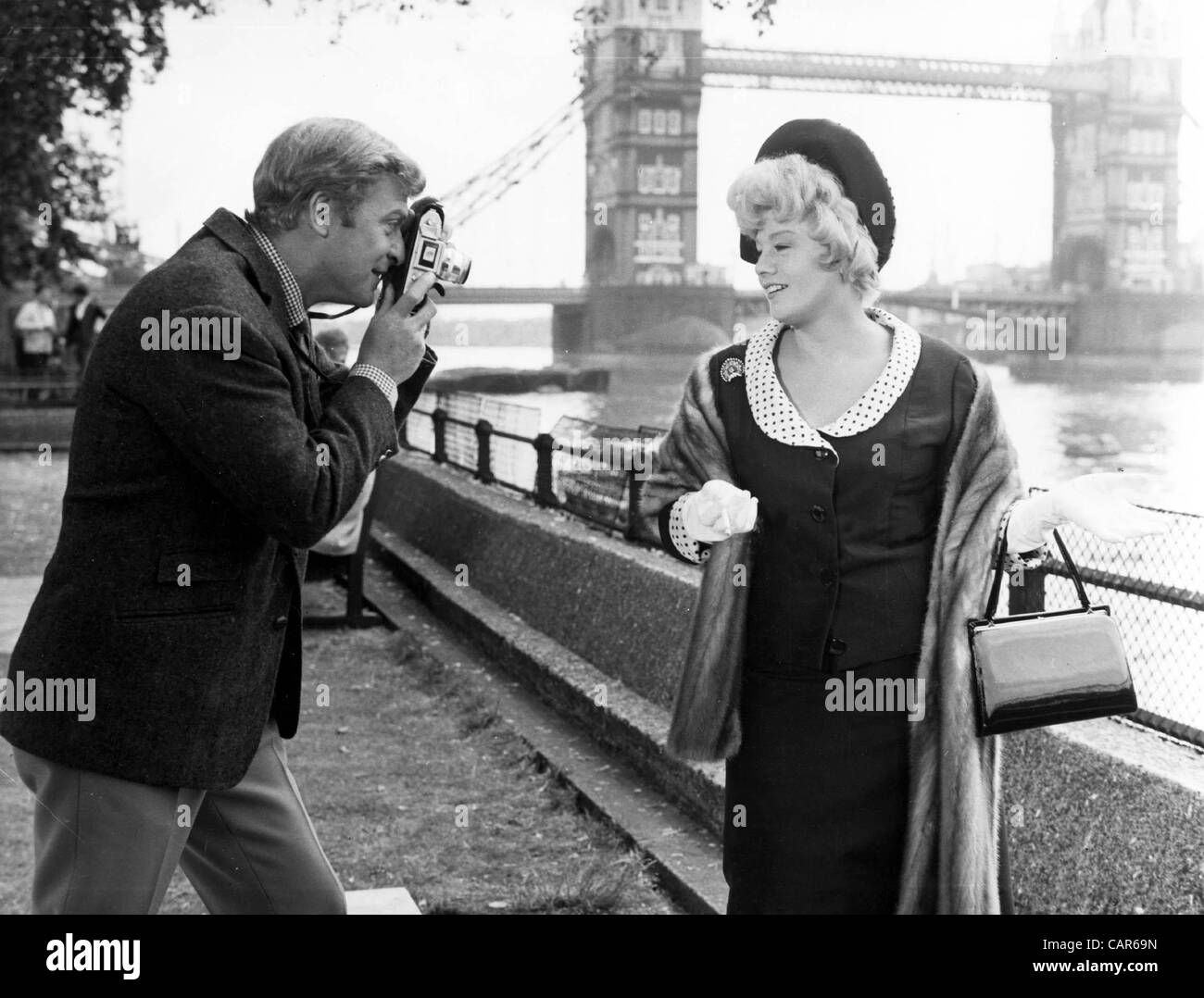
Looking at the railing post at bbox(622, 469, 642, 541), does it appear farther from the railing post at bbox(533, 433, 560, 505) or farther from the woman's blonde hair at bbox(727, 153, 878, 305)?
the woman's blonde hair at bbox(727, 153, 878, 305)

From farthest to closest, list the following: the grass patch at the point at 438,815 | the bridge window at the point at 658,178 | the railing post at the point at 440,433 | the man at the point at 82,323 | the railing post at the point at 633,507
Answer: the man at the point at 82,323
the railing post at the point at 440,433
the railing post at the point at 633,507
the bridge window at the point at 658,178
the grass patch at the point at 438,815

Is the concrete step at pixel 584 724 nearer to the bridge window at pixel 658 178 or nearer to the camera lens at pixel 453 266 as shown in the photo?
the bridge window at pixel 658 178

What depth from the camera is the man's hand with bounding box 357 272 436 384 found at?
2.62m

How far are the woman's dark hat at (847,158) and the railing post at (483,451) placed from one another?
21.9ft

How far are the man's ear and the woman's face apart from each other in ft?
2.47

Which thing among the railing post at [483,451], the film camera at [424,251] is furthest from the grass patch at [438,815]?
the railing post at [483,451]

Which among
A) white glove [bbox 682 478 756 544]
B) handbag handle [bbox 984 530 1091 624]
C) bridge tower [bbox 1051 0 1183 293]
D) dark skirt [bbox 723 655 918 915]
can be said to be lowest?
dark skirt [bbox 723 655 918 915]

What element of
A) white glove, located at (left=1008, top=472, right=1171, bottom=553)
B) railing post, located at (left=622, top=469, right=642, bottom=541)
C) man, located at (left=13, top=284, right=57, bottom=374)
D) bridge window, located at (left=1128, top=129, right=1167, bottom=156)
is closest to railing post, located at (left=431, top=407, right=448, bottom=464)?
railing post, located at (left=622, top=469, right=642, bottom=541)

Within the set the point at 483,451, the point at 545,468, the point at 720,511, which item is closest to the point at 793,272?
the point at 720,511

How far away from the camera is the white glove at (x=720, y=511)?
8.38 feet

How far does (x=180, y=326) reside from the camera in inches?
91.4

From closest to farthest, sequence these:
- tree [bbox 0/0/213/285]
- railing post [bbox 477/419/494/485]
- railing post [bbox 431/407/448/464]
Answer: tree [bbox 0/0/213/285] < railing post [bbox 477/419/494/485] < railing post [bbox 431/407/448/464]

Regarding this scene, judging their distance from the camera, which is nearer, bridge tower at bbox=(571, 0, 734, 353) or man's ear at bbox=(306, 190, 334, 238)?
man's ear at bbox=(306, 190, 334, 238)

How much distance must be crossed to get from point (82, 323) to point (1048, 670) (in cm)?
1892
